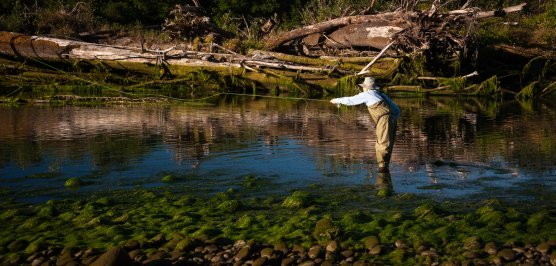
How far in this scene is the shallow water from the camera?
1018 cm

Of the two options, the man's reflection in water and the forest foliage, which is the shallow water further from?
the forest foliage

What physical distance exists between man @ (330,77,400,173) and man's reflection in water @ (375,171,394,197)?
216 mm

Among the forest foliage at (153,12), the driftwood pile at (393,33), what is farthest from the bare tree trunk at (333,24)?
the forest foliage at (153,12)

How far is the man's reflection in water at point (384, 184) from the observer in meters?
9.37

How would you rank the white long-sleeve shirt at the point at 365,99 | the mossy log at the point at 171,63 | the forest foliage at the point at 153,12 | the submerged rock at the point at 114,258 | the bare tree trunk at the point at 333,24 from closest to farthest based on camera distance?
the submerged rock at the point at 114,258
the white long-sleeve shirt at the point at 365,99
the bare tree trunk at the point at 333,24
the mossy log at the point at 171,63
the forest foliage at the point at 153,12

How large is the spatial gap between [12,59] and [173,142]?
14700 mm

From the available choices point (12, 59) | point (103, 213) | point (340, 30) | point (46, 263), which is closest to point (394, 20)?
point (340, 30)

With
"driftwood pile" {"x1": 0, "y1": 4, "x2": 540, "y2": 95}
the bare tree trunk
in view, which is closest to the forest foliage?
the bare tree trunk

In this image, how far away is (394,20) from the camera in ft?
83.7

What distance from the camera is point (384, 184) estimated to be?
1002 centimetres

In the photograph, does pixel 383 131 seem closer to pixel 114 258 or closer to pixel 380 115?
pixel 380 115

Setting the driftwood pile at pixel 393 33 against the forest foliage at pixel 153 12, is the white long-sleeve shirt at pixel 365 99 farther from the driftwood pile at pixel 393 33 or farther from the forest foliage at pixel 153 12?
the forest foliage at pixel 153 12

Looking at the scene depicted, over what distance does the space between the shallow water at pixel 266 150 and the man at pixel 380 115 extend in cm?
29

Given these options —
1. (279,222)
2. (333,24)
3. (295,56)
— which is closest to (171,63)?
(295,56)
